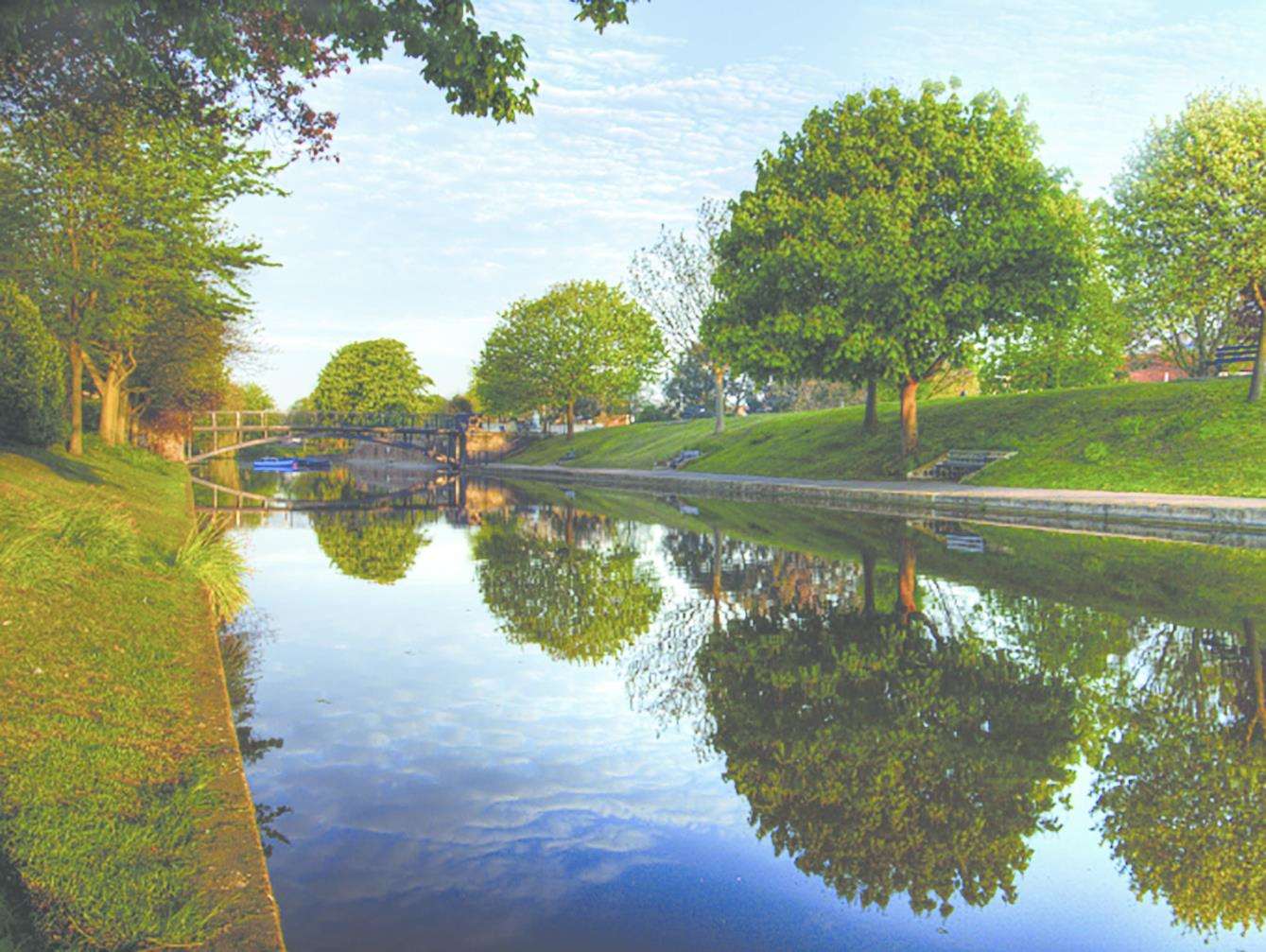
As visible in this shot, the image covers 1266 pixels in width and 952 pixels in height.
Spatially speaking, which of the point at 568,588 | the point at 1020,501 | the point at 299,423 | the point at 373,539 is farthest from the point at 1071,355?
the point at 299,423

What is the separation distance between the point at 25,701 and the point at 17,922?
2.84m

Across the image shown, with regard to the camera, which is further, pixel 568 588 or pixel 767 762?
pixel 568 588

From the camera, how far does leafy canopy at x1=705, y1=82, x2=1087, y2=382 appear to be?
3073cm

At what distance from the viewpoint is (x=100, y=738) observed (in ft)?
18.4

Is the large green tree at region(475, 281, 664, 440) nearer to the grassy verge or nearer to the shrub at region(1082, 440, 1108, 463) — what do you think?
the shrub at region(1082, 440, 1108, 463)

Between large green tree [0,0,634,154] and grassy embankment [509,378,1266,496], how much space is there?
23166 mm

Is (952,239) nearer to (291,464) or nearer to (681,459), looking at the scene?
(681,459)

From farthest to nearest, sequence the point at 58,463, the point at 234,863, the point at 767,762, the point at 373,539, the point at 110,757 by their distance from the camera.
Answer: the point at 373,539 < the point at 58,463 < the point at 767,762 < the point at 110,757 < the point at 234,863

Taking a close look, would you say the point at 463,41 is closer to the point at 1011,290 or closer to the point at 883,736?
the point at 883,736

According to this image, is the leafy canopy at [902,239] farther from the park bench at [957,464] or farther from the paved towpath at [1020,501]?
the paved towpath at [1020,501]

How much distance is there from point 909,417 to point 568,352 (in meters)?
43.3

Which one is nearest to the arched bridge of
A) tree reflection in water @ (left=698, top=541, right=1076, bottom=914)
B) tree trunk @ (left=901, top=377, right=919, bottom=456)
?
tree trunk @ (left=901, top=377, right=919, bottom=456)

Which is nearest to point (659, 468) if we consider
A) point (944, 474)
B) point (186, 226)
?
point (944, 474)

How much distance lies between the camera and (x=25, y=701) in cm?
598
